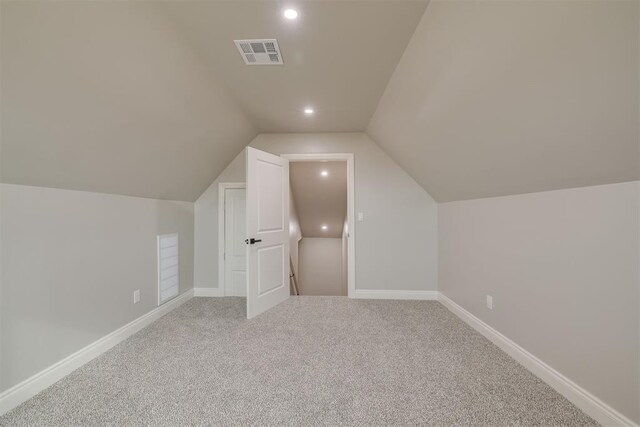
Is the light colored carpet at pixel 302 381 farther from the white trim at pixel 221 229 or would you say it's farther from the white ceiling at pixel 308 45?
the white ceiling at pixel 308 45

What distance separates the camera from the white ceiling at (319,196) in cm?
522

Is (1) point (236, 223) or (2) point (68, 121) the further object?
(1) point (236, 223)

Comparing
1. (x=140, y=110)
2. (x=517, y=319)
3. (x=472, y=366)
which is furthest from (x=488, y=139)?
(x=140, y=110)

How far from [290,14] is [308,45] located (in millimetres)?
289

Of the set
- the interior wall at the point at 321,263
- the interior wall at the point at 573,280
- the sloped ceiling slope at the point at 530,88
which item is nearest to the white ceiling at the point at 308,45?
the sloped ceiling slope at the point at 530,88

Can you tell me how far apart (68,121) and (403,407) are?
263cm

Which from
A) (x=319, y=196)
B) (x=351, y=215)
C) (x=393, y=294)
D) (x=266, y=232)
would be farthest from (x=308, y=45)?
(x=319, y=196)

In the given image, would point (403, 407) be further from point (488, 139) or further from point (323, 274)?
point (323, 274)

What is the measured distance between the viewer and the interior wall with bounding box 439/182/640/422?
136 centimetres

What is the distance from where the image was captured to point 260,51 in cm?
192

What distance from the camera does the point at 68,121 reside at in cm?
159

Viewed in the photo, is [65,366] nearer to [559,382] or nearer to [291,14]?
[291,14]

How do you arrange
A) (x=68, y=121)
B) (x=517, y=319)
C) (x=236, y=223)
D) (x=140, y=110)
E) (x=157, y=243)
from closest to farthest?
(x=68, y=121) < (x=140, y=110) < (x=517, y=319) < (x=157, y=243) < (x=236, y=223)

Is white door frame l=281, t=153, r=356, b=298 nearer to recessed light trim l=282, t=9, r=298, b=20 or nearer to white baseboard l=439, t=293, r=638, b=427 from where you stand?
white baseboard l=439, t=293, r=638, b=427
